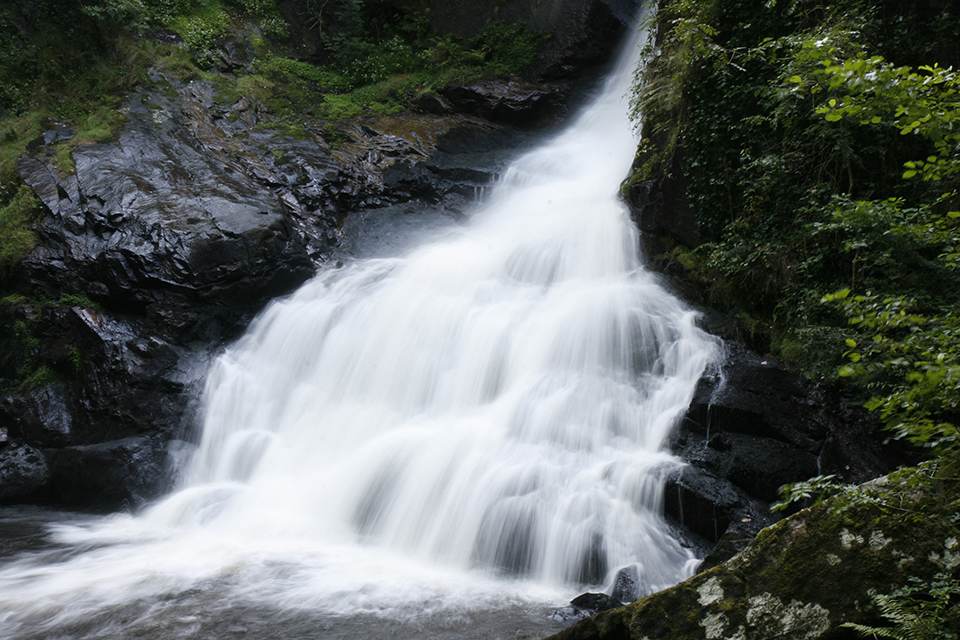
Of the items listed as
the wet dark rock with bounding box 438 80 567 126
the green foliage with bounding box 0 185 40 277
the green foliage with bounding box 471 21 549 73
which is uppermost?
the green foliage with bounding box 471 21 549 73

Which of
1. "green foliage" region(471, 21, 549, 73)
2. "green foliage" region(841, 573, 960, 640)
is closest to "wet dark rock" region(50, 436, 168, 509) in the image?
"green foliage" region(841, 573, 960, 640)

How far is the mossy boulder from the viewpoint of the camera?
101 inches

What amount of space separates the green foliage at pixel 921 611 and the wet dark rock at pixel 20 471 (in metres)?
10.6

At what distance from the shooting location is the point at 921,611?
234 cm

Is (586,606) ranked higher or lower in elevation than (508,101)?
lower

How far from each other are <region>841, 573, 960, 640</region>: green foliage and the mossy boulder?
0.06 metres

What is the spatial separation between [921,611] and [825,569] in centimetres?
43

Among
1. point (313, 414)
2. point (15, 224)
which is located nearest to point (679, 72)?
point (313, 414)

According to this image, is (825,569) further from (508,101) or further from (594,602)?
(508,101)

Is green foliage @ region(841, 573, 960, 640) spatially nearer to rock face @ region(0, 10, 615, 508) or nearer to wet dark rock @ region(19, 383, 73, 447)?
rock face @ region(0, 10, 615, 508)

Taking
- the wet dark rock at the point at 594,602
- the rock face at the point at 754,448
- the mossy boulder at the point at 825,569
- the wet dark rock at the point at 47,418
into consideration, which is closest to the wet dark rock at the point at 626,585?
the wet dark rock at the point at 594,602

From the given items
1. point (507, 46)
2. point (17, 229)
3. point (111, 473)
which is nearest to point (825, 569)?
point (111, 473)

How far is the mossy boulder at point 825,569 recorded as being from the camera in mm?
2557

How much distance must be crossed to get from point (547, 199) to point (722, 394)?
7322mm
